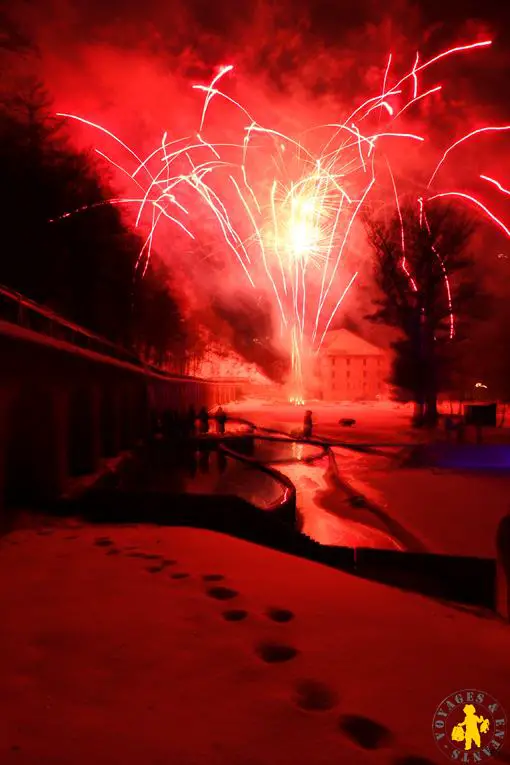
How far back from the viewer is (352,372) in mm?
100438

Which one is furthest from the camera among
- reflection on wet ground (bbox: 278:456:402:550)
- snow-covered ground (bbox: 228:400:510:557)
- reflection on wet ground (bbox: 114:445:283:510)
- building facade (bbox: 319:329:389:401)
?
building facade (bbox: 319:329:389:401)

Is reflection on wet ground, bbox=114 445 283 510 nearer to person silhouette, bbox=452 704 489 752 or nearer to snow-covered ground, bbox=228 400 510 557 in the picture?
snow-covered ground, bbox=228 400 510 557

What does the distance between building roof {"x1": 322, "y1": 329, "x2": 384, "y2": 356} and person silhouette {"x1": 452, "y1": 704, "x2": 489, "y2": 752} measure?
9816 cm

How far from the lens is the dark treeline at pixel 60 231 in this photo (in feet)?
90.1

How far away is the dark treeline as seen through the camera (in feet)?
90.1

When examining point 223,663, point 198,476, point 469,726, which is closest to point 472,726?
point 469,726

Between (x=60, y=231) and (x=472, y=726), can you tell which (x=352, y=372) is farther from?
(x=472, y=726)

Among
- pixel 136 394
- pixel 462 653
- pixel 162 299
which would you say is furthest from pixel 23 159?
pixel 462 653

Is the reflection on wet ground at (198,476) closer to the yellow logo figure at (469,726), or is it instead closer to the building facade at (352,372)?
the yellow logo figure at (469,726)

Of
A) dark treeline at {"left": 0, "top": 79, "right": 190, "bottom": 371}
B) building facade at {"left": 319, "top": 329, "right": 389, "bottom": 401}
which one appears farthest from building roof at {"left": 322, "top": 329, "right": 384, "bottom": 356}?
dark treeline at {"left": 0, "top": 79, "right": 190, "bottom": 371}

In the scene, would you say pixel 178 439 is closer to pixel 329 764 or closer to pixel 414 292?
pixel 414 292

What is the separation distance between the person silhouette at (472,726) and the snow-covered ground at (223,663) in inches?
6.4

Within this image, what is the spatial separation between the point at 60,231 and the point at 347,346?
258ft

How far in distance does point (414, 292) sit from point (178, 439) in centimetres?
2052
